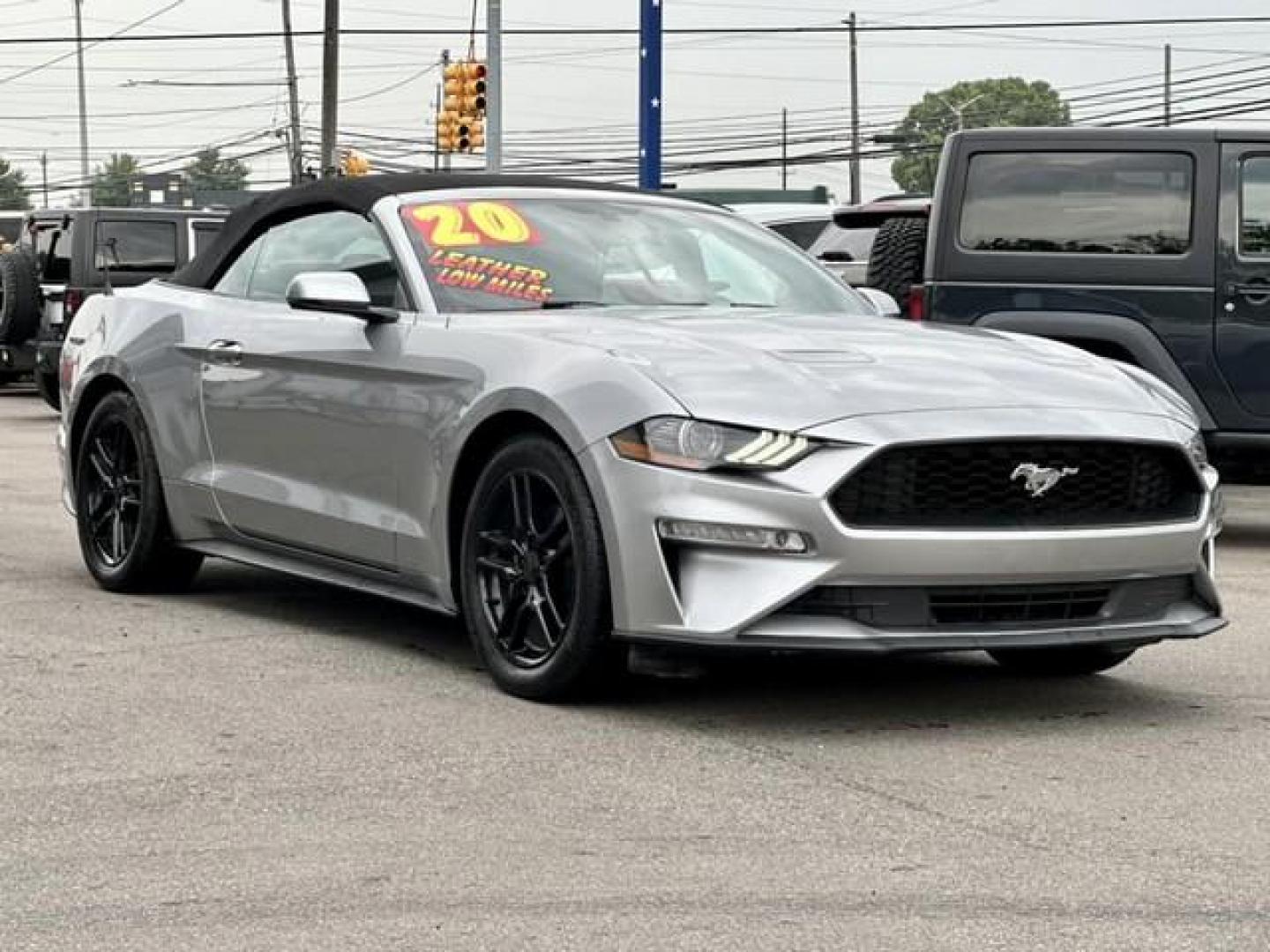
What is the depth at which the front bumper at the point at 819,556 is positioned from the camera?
5.80 meters

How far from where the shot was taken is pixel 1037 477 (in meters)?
6.02

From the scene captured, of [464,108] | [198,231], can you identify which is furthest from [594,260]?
[464,108]

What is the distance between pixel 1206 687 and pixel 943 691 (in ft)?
2.62

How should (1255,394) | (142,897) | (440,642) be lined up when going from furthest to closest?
1. (1255,394)
2. (440,642)
3. (142,897)

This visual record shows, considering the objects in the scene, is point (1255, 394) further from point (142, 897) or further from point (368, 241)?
point (142, 897)

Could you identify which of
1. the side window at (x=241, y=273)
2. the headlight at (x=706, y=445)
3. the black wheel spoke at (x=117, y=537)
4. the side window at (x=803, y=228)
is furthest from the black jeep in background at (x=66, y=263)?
the headlight at (x=706, y=445)

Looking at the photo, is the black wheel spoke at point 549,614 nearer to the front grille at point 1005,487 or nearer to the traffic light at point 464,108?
the front grille at point 1005,487

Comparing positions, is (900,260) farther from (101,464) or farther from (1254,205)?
(101,464)

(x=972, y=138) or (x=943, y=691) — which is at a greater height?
(x=972, y=138)

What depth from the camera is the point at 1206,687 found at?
6.82 m

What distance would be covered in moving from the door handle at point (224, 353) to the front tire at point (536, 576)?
1535mm

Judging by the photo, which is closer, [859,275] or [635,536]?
[635,536]

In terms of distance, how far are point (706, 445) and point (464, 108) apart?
29774 mm

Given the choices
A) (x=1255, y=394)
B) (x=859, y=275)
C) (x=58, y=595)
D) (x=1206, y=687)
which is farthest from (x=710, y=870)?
(x=859, y=275)
